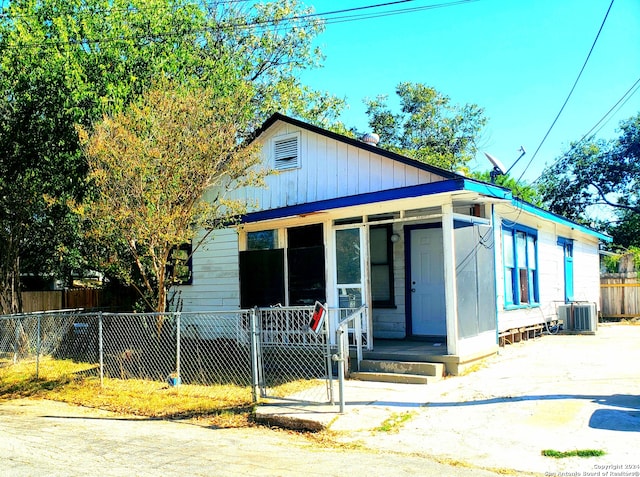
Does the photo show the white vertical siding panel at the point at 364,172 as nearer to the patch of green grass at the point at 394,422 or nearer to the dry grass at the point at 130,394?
the dry grass at the point at 130,394

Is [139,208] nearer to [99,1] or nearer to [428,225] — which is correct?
[428,225]

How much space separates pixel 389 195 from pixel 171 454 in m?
5.28

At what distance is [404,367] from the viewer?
8.80m

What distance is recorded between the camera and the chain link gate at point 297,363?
757 centimetres

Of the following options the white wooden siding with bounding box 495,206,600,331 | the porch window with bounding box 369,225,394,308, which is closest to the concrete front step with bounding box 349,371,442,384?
the porch window with bounding box 369,225,394,308

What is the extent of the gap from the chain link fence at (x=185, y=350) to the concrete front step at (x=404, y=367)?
2.29ft

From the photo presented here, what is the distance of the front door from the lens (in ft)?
36.7

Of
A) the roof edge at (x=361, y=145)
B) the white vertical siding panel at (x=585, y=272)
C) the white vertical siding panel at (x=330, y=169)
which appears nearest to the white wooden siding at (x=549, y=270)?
the white vertical siding panel at (x=585, y=272)

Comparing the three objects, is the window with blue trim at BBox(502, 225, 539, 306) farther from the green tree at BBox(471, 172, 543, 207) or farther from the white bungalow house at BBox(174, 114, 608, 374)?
the green tree at BBox(471, 172, 543, 207)

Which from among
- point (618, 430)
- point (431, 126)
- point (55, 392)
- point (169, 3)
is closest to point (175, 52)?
point (169, 3)

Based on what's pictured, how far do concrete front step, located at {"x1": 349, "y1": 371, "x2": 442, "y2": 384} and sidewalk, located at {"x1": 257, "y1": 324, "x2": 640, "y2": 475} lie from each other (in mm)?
185

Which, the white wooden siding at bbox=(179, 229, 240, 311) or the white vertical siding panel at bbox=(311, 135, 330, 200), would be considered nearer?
the white vertical siding panel at bbox=(311, 135, 330, 200)

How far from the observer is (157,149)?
8750 mm

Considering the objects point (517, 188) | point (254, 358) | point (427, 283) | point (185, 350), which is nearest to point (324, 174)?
point (427, 283)
